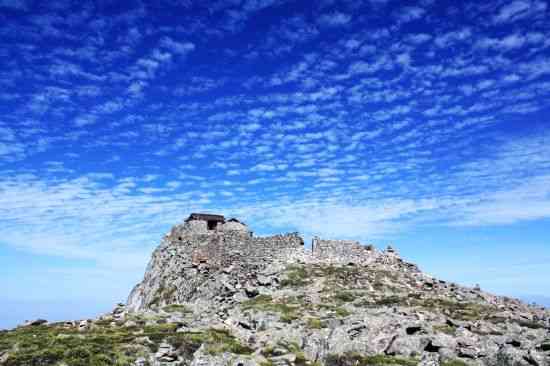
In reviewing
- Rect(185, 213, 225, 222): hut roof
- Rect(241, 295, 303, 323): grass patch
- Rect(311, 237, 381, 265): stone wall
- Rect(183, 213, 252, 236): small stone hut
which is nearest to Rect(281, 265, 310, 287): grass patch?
Rect(241, 295, 303, 323): grass patch

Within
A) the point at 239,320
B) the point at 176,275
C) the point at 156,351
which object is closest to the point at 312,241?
the point at 176,275

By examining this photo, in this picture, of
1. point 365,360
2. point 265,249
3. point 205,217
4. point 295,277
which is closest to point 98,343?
point 365,360

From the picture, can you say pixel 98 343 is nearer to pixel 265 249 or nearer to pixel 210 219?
pixel 265 249

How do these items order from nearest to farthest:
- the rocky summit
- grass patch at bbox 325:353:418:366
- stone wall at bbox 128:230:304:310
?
grass patch at bbox 325:353:418:366 → the rocky summit → stone wall at bbox 128:230:304:310

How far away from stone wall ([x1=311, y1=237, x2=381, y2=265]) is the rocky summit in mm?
150

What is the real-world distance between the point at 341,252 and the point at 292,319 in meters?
24.0

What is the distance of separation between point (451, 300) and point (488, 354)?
1844 cm

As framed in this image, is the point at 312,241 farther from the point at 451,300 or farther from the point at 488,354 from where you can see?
the point at 488,354

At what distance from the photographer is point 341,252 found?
53031 mm

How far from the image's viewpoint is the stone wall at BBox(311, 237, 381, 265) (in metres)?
51.8

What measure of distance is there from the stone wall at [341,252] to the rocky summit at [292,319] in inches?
5.9

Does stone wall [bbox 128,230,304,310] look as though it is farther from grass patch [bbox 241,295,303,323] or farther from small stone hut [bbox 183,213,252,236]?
grass patch [bbox 241,295,303,323]

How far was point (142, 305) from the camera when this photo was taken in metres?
54.6

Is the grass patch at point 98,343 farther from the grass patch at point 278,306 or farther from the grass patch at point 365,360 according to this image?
the grass patch at point 278,306
